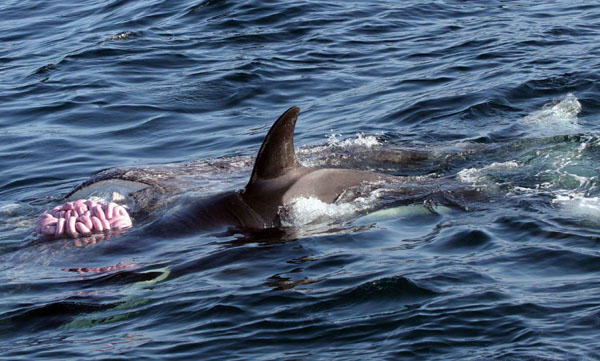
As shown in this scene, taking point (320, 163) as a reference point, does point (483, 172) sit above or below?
below

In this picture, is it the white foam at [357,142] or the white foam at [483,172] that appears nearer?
the white foam at [483,172]

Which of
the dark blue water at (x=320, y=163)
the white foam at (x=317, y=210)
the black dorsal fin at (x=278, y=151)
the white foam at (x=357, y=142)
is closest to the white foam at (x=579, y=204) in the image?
the dark blue water at (x=320, y=163)

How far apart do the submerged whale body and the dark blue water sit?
0.68 ft

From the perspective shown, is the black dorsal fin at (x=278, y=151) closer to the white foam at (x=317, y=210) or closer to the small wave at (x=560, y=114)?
the white foam at (x=317, y=210)

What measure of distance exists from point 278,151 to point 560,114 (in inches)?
229

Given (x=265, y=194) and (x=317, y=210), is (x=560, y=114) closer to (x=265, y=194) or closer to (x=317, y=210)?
(x=317, y=210)

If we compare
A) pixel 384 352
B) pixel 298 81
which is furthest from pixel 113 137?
pixel 384 352

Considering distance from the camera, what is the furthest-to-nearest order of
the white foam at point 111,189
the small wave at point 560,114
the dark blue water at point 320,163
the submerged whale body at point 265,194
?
1. the small wave at point 560,114
2. the white foam at point 111,189
3. the submerged whale body at point 265,194
4. the dark blue water at point 320,163

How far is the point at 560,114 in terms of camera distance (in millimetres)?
12852

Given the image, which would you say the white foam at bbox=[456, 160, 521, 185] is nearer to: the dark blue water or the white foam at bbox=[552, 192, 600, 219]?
the dark blue water

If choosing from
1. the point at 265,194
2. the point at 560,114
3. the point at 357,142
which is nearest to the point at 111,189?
the point at 265,194

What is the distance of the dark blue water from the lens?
6.46 m

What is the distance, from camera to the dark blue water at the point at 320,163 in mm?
6465

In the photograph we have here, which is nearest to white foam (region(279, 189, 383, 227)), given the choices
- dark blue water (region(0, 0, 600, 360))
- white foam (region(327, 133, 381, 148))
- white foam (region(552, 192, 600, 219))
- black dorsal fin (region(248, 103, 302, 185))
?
dark blue water (region(0, 0, 600, 360))
